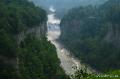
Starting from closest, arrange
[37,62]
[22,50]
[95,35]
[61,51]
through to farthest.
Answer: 1. [22,50]
2. [37,62]
3. [61,51]
4. [95,35]

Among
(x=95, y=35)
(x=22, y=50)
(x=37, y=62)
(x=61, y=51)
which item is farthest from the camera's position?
(x=95, y=35)

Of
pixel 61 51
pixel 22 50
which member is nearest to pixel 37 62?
pixel 22 50

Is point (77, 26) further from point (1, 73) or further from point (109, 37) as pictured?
point (1, 73)

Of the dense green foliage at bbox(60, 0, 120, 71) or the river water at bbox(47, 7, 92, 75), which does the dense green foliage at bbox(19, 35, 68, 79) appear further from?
the dense green foliage at bbox(60, 0, 120, 71)

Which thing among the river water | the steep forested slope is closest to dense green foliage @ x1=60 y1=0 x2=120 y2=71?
the river water

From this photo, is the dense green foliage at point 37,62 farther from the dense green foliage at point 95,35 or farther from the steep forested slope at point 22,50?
the dense green foliage at point 95,35

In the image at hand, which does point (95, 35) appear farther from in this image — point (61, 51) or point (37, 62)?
point (37, 62)
